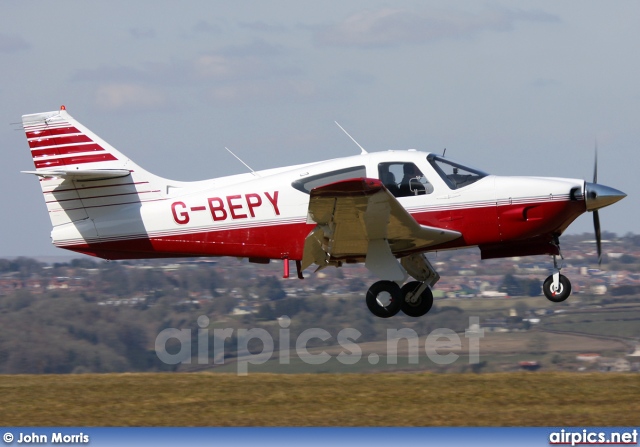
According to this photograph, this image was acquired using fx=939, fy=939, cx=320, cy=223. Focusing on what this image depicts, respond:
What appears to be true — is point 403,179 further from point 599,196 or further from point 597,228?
point 597,228

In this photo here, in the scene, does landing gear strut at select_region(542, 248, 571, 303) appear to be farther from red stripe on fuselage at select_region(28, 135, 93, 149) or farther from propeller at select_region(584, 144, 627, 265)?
red stripe on fuselage at select_region(28, 135, 93, 149)

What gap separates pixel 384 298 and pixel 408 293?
64 cm

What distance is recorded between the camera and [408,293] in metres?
13.5

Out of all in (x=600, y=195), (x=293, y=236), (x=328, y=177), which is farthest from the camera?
(x=293, y=236)

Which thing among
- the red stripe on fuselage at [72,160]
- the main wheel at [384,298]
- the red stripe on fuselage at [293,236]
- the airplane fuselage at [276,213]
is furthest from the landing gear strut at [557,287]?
the red stripe on fuselage at [72,160]

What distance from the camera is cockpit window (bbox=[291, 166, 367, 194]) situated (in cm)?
1231

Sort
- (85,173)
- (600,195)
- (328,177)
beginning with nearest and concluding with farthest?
(600,195) < (328,177) < (85,173)

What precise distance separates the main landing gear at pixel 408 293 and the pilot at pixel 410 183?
134cm

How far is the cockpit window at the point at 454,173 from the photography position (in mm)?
12453

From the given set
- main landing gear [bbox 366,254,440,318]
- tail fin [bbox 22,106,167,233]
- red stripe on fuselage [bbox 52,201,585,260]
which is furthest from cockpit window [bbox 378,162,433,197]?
tail fin [bbox 22,106,167,233]

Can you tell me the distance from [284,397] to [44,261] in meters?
27.7

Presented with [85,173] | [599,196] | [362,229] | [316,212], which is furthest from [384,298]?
[85,173]

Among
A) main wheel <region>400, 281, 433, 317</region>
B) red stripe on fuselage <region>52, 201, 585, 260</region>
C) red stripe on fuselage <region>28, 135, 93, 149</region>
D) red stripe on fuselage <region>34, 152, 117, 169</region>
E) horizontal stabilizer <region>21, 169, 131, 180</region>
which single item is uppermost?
red stripe on fuselage <region>28, 135, 93, 149</region>

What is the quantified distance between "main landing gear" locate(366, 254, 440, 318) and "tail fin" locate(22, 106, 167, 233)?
346 centimetres
